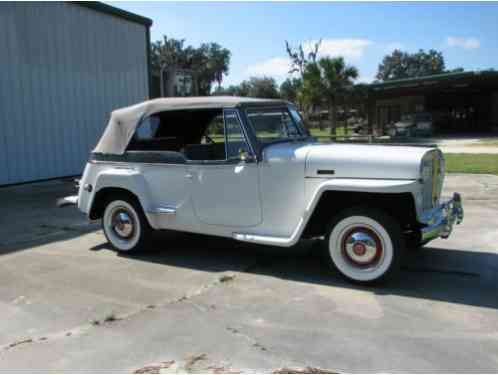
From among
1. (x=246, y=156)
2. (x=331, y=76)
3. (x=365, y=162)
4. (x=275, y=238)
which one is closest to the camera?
(x=365, y=162)

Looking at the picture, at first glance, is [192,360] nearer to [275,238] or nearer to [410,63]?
[275,238]

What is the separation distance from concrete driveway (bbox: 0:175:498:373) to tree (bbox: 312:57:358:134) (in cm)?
2528

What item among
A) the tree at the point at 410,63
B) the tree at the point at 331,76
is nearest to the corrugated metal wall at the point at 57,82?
the tree at the point at 331,76

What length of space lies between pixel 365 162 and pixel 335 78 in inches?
1077

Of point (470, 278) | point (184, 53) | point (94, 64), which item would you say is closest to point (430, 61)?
point (184, 53)

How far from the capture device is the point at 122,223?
5711 mm

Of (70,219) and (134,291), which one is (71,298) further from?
A: (70,219)

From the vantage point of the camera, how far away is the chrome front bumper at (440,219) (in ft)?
13.7

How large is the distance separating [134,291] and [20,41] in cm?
944

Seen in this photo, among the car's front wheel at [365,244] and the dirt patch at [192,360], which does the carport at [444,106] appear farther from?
the dirt patch at [192,360]

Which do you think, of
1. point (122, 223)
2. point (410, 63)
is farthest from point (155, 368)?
point (410, 63)

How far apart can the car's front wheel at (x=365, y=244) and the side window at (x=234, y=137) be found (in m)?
1.21

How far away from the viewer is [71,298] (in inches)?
168

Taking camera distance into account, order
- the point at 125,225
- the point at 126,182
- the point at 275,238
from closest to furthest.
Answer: the point at 275,238 < the point at 126,182 < the point at 125,225
